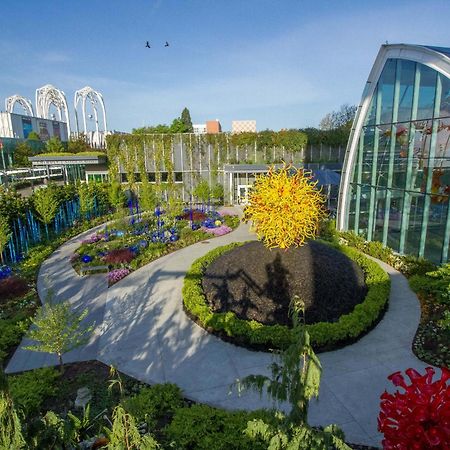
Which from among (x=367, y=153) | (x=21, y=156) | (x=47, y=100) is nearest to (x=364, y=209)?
(x=367, y=153)

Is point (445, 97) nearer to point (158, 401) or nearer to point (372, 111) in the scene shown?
point (372, 111)

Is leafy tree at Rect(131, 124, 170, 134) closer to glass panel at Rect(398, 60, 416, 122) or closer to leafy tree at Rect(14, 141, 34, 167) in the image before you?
leafy tree at Rect(14, 141, 34, 167)

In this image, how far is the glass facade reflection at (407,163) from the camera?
11.9 meters

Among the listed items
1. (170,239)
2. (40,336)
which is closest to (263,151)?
(170,239)

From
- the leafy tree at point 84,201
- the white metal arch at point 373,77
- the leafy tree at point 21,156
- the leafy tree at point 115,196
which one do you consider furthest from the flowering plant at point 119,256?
the leafy tree at point 21,156

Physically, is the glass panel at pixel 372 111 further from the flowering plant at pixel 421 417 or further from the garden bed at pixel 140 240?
the flowering plant at pixel 421 417

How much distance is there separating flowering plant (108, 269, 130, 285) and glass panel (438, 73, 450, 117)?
13.1 metres

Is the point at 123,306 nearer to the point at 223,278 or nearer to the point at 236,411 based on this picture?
the point at 223,278

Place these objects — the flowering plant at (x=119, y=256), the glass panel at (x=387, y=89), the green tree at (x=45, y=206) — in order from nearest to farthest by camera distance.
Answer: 1. the glass panel at (x=387, y=89)
2. the flowering plant at (x=119, y=256)
3. the green tree at (x=45, y=206)

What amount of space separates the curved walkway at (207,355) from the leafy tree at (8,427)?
4.21m

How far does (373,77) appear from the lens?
49.7ft

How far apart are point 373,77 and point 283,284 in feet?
35.8

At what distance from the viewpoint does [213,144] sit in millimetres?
29938

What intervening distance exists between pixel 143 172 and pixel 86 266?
16.5 metres
